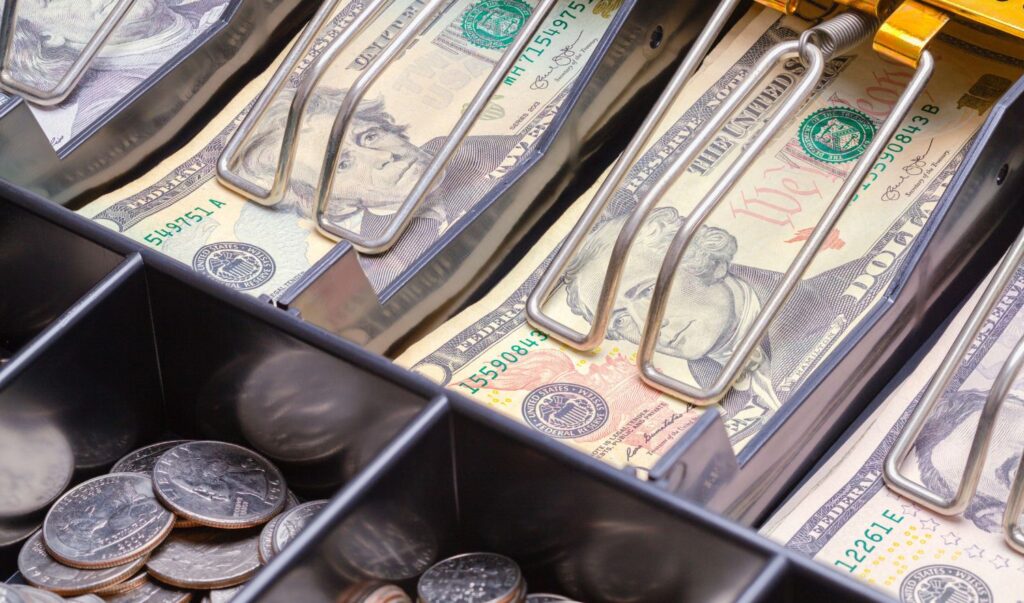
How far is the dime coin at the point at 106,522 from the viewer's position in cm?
104

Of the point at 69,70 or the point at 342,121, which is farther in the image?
the point at 69,70

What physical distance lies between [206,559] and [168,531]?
36 mm

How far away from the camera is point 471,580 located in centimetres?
101

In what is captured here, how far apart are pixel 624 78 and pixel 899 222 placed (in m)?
0.30

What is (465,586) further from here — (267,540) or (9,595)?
(9,595)

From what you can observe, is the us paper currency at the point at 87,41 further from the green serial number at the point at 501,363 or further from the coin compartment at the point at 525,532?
the coin compartment at the point at 525,532

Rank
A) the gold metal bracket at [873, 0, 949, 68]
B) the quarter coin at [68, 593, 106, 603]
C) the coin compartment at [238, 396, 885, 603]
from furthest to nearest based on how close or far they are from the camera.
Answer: the gold metal bracket at [873, 0, 949, 68]
the quarter coin at [68, 593, 106, 603]
the coin compartment at [238, 396, 885, 603]

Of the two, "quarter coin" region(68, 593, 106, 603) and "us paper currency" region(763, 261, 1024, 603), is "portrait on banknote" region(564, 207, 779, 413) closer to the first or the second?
"us paper currency" region(763, 261, 1024, 603)

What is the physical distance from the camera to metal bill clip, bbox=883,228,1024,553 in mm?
1048

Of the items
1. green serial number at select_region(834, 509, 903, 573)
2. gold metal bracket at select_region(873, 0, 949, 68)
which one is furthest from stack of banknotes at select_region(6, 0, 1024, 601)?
gold metal bracket at select_region(873, 0, 949, 68)

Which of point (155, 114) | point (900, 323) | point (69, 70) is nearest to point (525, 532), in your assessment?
point (900, 323)

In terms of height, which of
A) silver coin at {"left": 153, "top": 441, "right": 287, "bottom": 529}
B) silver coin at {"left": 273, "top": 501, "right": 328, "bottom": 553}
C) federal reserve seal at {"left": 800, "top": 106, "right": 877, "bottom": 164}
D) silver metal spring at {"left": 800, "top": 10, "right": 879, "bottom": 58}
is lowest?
silver coin at {"left": 153, "top": 441, "right": 287, "bottom": 529}

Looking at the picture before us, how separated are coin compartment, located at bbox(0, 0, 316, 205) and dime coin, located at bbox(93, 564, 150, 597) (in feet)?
1.38

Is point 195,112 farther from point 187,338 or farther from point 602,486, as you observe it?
point 602,486
